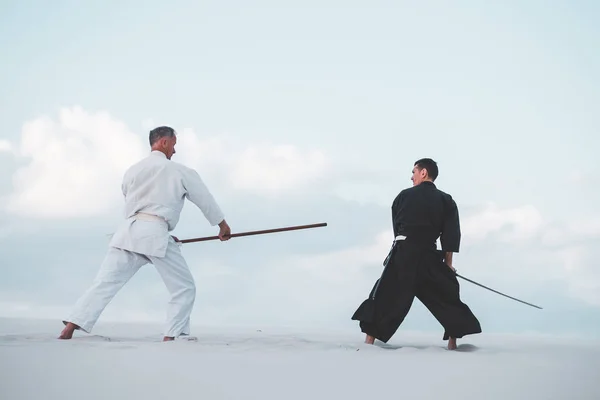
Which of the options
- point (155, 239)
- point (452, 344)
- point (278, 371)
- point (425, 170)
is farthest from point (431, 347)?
point (155, 239)

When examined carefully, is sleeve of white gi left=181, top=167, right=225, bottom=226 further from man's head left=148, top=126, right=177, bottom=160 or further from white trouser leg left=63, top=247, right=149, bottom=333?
white trouser leg left=63, top=247, right=149, bottom=333

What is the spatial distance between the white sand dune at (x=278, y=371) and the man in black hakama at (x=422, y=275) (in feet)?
0.67

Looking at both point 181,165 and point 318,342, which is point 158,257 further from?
point 318,342

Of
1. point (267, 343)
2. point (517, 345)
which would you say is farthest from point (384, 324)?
point (517, 345)

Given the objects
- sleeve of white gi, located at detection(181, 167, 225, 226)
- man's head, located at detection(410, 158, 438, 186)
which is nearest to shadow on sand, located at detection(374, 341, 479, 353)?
man's head, located at detection(410, 158, 438, 186)

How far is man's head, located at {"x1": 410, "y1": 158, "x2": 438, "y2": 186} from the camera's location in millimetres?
5180

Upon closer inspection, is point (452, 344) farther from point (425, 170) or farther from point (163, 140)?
point (163, 140)

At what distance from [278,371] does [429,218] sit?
194 cm

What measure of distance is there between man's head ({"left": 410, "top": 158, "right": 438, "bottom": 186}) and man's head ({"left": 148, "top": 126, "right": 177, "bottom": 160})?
69.8 inches

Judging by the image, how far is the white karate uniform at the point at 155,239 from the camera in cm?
481

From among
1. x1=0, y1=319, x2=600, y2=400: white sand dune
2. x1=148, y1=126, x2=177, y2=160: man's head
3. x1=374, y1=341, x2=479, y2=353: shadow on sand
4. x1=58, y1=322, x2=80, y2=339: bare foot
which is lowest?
x1=0, y1=319, x2=600, y2=400: white sand dune

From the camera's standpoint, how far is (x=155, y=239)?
482 cm

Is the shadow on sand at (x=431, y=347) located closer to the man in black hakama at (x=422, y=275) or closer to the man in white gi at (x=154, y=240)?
the man in black hakama at (x=422, y=275)

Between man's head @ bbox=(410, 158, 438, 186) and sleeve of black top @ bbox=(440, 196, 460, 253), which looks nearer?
sleeve of black top @ bbox=(440, 196, 460, 253)
